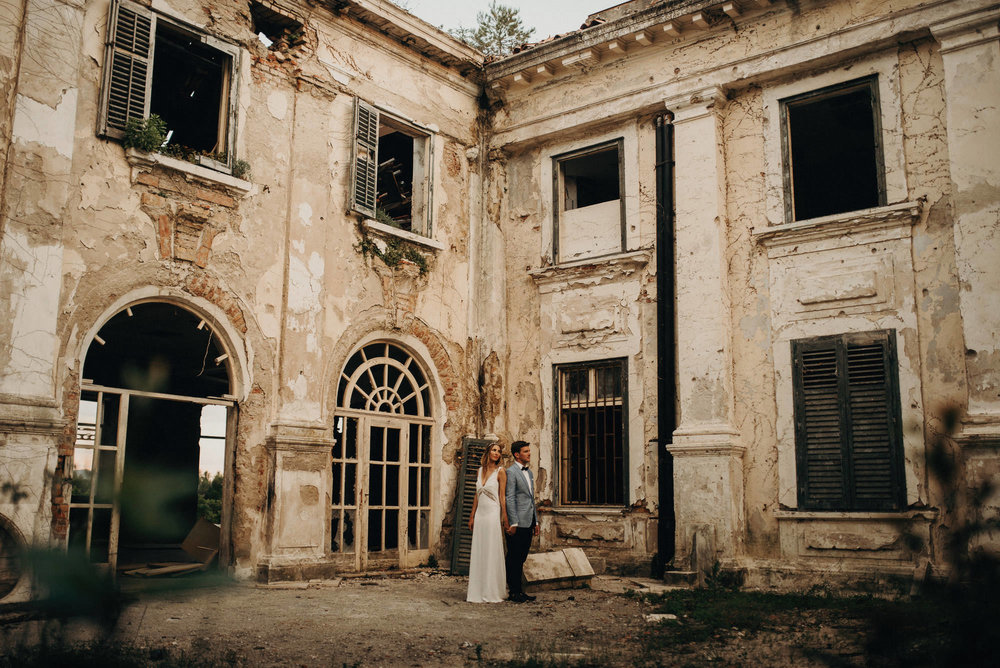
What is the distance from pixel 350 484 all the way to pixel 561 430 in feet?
9.75

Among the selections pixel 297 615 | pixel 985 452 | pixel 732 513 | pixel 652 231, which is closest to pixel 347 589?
pixel 297 615

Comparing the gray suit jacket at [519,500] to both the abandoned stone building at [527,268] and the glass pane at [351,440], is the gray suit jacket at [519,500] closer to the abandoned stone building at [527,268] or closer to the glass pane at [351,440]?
the abandoned stone building at [527,268]

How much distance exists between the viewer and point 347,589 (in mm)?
9352

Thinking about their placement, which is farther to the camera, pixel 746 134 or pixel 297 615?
pixel 746 134

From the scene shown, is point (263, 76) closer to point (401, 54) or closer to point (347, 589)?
point (401, 54)

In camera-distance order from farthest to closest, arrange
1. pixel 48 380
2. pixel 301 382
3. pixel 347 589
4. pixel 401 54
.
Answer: pixel 401 54 < pixel 301 382 < pixel 347 589 < pixel 48 380

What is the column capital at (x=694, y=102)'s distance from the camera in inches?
429

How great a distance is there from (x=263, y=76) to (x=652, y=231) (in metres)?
5.27

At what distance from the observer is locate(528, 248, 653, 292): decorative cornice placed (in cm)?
1138

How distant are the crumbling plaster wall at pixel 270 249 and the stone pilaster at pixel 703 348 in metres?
3.24

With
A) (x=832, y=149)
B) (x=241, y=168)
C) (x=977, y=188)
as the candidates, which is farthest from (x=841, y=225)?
(x=241, y=168)

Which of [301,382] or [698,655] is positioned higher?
[301,382]

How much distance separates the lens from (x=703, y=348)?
10.5m

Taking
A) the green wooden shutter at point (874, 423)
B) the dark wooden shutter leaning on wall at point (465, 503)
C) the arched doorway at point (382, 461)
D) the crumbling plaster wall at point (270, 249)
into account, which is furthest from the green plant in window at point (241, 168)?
the green wooden shutter at point (874, 423)
